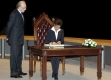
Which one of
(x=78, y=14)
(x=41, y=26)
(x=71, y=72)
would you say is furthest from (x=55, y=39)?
(x=78, y=14)

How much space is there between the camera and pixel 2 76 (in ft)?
20.2

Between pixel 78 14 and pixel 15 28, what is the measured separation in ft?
18.5

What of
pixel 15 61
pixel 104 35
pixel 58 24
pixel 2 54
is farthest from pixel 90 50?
pixel 104 35

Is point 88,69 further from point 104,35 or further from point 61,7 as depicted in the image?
point 61,7

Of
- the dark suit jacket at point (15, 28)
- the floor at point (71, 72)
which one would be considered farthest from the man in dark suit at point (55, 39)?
the dark suit jacket at point (15, 28)

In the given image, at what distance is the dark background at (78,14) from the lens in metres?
10.7


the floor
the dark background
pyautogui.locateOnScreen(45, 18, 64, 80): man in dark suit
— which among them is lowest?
the floor

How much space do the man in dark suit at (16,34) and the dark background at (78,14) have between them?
5.09 metres

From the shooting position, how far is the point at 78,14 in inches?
444

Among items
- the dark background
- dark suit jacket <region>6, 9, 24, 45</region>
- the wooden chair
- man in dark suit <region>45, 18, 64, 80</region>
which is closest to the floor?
man in dark suit <region>45, 18, 64, 80</region>

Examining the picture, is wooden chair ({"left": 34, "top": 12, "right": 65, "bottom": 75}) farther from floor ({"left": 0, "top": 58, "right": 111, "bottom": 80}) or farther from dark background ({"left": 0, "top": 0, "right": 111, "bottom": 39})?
dark background ({"left": 0, "top": 0, "right": 111, "bottom": 39})

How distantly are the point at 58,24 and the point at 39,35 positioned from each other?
45.7 inches

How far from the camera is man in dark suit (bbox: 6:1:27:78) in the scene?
586 centimetres

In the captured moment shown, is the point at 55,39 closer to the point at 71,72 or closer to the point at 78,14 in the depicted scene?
the point at 71,72
